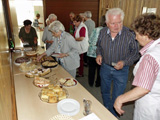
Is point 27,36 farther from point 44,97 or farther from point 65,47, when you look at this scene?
point 44,97

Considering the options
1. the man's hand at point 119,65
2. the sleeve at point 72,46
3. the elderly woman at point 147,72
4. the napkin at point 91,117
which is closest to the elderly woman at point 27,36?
the sleeve at point 72,46

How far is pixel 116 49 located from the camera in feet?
5.82

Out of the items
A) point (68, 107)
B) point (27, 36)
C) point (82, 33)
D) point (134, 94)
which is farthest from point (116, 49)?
point (27, 36)

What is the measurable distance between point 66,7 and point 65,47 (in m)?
3.05

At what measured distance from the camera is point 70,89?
151cm

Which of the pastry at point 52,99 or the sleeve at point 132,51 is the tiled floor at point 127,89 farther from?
the pastry at point 52,99

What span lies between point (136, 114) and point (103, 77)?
0.79 m

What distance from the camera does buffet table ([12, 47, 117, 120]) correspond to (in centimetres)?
114

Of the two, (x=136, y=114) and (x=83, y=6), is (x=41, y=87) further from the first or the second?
(x=83, y=6)

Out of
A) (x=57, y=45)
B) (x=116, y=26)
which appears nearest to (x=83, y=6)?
(x=57, y=45)

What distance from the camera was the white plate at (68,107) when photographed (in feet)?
3.78

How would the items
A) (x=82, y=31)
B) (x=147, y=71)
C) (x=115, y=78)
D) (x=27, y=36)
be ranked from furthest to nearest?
(x=27, y=36) < (x=82, y=31) < (x=115, y=78) < (x=147, y=71)

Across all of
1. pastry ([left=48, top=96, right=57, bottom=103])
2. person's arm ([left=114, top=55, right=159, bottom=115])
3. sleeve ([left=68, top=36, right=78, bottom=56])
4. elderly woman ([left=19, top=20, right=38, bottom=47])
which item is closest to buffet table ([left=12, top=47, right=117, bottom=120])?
pastry ([left=48, top=96, right=57, bottom=103])

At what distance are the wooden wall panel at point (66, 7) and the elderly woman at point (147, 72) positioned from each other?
3.97 meters
